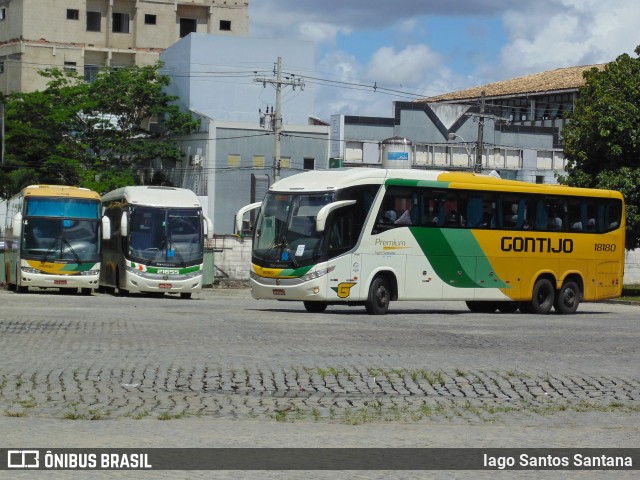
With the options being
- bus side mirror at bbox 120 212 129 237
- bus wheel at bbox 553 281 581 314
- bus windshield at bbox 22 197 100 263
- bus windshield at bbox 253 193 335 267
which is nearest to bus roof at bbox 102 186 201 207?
bus side mirror at bbox 120 212 129 237

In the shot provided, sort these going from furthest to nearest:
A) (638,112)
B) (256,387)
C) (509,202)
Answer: (638,112) < (509,202) < (256,387)

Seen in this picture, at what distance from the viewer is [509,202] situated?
104ft

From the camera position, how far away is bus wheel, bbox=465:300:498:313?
1330 inches

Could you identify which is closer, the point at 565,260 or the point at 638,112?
the point at 565,260

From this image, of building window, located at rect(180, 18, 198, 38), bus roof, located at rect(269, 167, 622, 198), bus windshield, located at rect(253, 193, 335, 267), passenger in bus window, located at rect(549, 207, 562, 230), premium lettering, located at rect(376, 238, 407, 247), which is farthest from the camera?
building window, located at rect(180, 18, 198, 38)

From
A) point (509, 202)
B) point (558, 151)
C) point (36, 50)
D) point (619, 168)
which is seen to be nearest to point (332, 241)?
point (509, 202)

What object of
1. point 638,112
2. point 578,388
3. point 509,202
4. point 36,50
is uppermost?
point 36,50

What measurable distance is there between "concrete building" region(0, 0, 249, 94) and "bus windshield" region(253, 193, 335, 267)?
61.8 metres

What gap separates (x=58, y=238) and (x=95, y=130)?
34.2m

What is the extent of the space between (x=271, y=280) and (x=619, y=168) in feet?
83.3

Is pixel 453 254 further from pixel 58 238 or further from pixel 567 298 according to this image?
pixel 58 238

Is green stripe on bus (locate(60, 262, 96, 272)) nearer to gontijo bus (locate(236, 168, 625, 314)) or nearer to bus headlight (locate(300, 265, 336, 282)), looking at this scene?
gontijo bus (locate(236, 168, 625, 314))

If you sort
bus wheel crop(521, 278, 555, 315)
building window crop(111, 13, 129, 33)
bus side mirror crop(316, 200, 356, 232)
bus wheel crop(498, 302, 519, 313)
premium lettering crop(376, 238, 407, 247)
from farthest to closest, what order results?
building window crop(111, 13, 129, 33) → bus wheel crop(498, 302, 519, 313) → bus wheel crop(521, 278, 555, 315) → premium lettering crop(376, 238, 407, 247) → bus side mirror crop(316, 200, 356, 232)

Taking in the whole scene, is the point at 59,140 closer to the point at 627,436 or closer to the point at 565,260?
the point at 565,260
